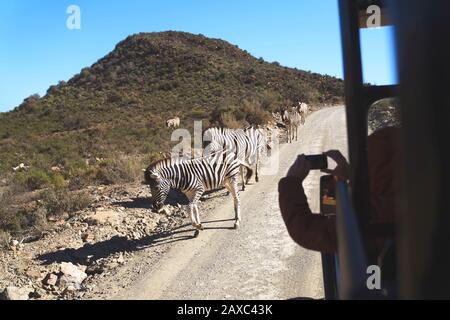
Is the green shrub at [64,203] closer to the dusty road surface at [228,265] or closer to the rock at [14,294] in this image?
the dusty road surface at [228,265]

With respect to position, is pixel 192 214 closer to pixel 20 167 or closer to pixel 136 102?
pixel 20 167

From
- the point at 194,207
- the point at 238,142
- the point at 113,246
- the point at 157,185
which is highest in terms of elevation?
the point at 238,142

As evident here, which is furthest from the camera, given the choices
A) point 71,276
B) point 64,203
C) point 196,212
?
point 64,203

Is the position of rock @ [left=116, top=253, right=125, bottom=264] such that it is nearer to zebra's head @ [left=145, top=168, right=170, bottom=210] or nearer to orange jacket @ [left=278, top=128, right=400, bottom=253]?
zebra's head @ [left=145, top=168, right=170, bottom=210]

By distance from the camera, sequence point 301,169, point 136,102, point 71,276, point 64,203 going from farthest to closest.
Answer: point 136,102 → point 64,203 → point 71,276 → point 301,169

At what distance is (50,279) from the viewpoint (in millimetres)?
6602

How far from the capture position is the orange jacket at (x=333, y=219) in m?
2.13

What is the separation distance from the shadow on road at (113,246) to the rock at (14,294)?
1.20 metres

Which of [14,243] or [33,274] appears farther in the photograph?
[14,243]

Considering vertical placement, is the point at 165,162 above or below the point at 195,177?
above

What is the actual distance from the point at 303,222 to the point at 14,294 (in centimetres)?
506

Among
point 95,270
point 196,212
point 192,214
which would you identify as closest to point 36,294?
point 95,270

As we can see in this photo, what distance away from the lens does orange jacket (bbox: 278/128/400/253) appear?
213 cm
